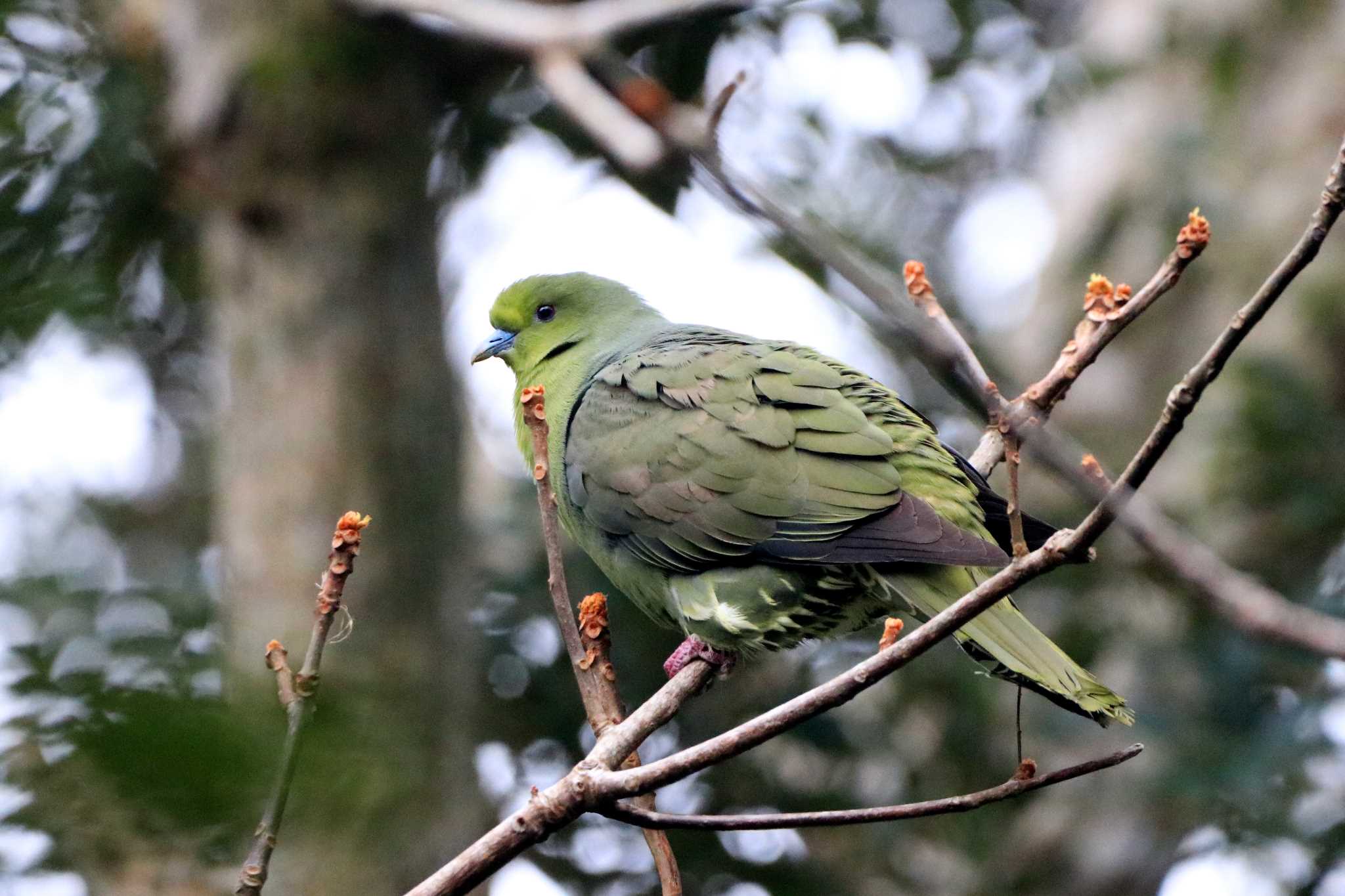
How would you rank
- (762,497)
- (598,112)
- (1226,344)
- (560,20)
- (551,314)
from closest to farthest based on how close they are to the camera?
(1226,344) → (598,112) → (762,497) → (560,20) → (551,314)

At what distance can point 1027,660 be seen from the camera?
2875mm

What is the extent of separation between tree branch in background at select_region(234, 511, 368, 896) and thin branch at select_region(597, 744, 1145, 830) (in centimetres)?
55

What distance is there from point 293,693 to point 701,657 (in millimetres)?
1883

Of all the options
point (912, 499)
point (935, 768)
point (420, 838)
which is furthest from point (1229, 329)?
point (935, 768)

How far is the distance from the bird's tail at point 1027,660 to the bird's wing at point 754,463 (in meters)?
0.29

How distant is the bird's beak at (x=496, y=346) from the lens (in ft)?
15.4

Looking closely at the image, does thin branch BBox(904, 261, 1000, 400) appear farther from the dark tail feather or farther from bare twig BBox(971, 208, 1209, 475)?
the dark tail feather

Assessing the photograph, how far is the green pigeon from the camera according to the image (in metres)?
3.31

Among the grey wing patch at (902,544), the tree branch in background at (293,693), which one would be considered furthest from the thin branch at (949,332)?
the tree branch in background at (293,693)

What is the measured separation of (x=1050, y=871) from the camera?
24.3 feet

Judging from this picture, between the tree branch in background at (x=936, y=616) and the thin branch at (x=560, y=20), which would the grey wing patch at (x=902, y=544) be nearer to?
the tree branch in background at (x=936, y=616)

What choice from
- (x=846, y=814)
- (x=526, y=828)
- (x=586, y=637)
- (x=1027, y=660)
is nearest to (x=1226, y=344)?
(x=846, y=814)

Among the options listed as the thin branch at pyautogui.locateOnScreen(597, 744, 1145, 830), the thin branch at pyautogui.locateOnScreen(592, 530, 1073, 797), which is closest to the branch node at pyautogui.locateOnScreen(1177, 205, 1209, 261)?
the thin branch at pyautogui.locateOnScreen(592, 530, 1073, 797)

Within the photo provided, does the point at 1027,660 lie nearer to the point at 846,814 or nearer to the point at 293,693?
the point at 846,814
